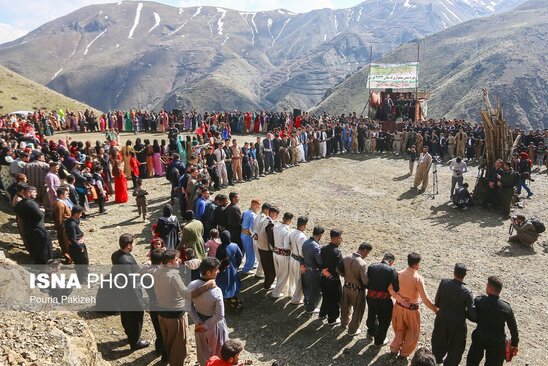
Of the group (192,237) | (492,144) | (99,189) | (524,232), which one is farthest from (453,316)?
(492,144)

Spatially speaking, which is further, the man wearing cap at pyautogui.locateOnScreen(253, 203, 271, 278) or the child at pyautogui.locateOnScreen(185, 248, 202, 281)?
the man wearing cap at pyautogui.locateOnScreen(253, 203, 271, 278)

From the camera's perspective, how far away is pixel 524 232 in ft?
35.9

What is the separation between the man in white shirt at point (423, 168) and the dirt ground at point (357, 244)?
1.48 ft

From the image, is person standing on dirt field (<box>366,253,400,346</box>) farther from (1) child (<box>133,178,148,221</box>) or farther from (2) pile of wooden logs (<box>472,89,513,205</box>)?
(2) pile of wooden logs (<box>472,89,513,205</box>)

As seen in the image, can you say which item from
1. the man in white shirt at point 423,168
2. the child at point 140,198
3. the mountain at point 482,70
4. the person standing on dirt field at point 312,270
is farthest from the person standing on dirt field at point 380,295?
the mountain at point 482,70

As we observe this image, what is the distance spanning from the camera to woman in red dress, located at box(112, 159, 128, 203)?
42.3 ft

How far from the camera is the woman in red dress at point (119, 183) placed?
1291 cm

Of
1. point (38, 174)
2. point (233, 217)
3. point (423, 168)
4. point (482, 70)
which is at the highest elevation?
point (482, 70)

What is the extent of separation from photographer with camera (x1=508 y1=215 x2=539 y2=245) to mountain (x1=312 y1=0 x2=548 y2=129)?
3243 cm

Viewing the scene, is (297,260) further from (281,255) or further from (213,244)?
(213,244)

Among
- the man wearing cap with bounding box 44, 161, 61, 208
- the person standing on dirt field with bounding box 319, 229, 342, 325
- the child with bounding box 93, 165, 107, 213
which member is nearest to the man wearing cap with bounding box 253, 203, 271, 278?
the person standing on dirt field with bounding box 319, 229, 342, 325

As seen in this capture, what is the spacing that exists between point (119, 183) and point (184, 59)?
14960 centimetres

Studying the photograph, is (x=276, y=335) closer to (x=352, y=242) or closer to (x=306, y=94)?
(x=352, y=242)

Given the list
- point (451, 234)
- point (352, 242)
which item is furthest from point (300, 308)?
point (451, 234)
